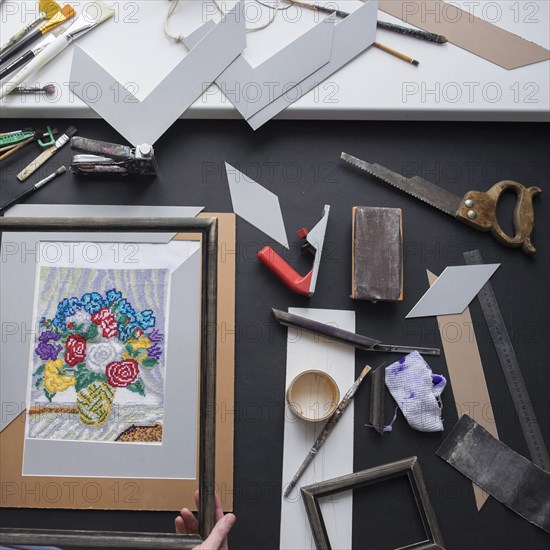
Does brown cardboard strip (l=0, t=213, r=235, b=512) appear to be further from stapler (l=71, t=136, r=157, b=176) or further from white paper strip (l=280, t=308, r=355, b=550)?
stapler (l=71, t=136, r=157, b=176)

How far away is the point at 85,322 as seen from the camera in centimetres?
121

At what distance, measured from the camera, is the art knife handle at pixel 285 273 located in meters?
1.26

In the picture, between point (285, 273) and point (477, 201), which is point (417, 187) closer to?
point (477, 201)

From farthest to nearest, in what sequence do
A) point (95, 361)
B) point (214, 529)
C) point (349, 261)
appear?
point (349, 261) → point (95, 361) → point (214, 529)

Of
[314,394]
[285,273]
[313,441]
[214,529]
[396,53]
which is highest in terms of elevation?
[396,53]

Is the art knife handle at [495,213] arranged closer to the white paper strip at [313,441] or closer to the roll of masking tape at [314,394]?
the white paper strip at [313,441]

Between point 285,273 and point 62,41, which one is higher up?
point 62,41

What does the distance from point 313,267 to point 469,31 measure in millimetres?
652

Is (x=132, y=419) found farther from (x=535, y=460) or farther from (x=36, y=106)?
(x=535, y=460)

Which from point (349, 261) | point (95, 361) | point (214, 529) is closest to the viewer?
point (214, 529)

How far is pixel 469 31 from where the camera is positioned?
1302 millimetres

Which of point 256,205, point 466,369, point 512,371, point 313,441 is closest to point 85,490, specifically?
point 313,441

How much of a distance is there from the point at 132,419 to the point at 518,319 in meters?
0.90

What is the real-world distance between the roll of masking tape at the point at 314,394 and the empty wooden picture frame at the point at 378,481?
0.15 metres
